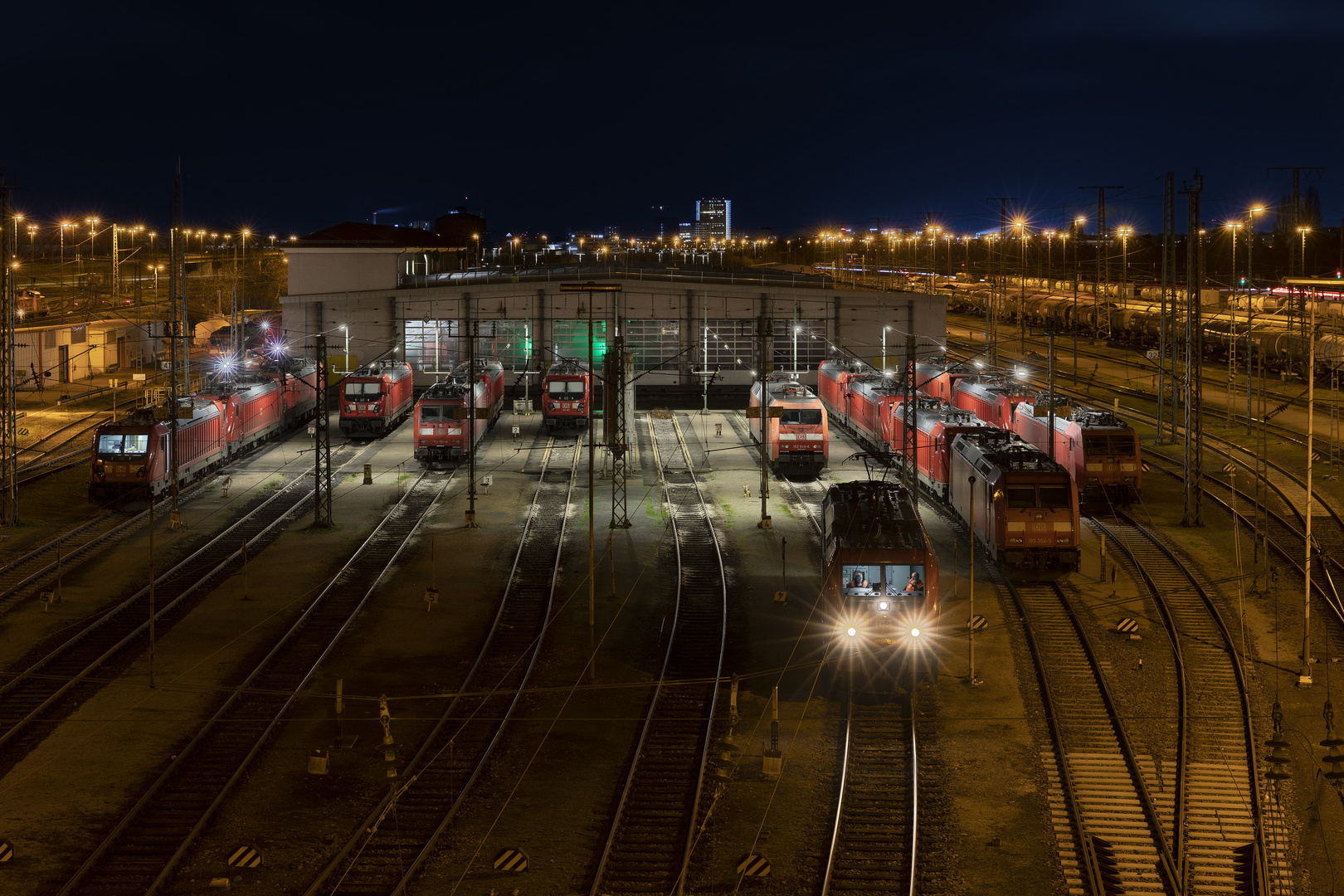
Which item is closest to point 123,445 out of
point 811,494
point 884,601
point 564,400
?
point 564,400

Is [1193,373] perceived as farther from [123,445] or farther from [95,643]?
[123,445]

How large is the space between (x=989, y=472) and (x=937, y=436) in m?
7.16

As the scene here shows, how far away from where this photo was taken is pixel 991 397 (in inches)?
1854

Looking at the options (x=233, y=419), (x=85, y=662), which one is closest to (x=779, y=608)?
(x=85, y=662)

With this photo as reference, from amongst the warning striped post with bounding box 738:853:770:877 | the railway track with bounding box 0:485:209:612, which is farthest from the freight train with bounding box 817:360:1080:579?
the railway track with bounding box 0:485:209:612

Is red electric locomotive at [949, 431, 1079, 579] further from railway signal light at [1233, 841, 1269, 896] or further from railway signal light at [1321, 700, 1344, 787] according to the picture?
railway signal light at [1233, 841, 1269, 896]

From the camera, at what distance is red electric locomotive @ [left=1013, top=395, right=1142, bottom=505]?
125 ft

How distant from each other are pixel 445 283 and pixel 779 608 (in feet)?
147

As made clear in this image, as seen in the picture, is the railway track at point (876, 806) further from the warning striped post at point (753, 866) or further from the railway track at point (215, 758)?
the railway track at point (215, 758)

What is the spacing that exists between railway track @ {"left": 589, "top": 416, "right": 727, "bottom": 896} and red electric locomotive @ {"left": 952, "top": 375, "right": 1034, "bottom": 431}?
50.7ft

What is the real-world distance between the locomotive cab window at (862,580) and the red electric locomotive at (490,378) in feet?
99.9

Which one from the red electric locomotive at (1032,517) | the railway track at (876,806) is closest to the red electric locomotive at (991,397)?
the red electric locomotive at (1032,517)

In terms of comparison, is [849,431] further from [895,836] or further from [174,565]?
[895,836]

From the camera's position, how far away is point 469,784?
19234 mm
